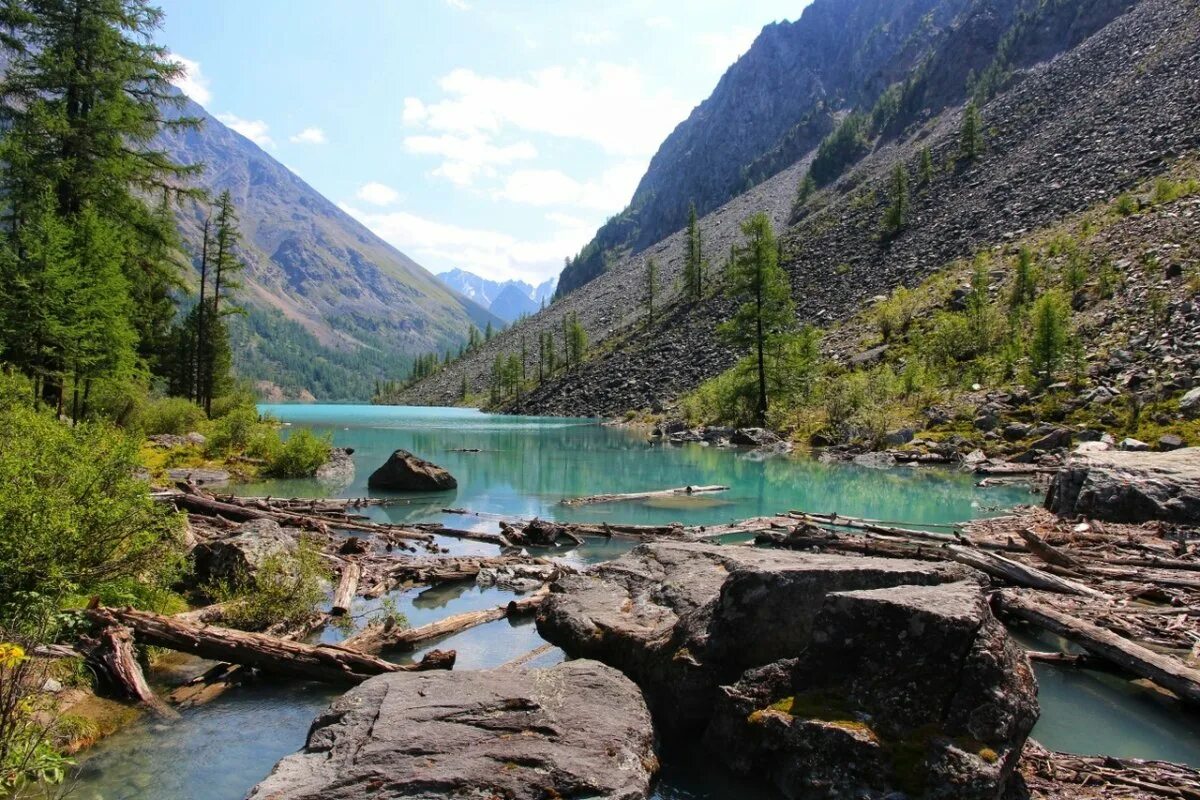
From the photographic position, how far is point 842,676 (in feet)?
24.3

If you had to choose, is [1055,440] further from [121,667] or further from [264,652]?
[121,667]

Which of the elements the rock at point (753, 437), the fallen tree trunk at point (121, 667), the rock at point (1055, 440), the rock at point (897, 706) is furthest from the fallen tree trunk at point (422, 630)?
the rock at point (753, 437)

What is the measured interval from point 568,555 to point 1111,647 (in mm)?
12316

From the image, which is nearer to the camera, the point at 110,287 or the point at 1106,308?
the point at 110,287

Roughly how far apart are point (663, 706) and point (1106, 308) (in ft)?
171

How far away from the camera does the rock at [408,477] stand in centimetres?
3195

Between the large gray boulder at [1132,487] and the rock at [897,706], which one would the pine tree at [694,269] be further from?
the rock at [897,706]

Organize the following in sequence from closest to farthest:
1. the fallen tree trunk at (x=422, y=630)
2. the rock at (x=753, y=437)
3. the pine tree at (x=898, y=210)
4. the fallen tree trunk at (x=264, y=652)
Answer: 1. the fallen tree trunk at (x=264, y=652)
2. the fallen tree trunk at (x=422, y=630)
3. the rock at (x=753, y=437)
4. the pine tree at (x=898, y=210)

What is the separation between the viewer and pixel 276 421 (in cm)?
4044

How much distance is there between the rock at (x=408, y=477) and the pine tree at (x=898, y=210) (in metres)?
87.4

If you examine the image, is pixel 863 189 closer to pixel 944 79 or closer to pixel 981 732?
pixel 944 79

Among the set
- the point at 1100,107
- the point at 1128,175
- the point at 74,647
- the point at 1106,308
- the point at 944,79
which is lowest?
the point at 74,647

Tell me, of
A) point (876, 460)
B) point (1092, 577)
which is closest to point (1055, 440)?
point (876, 460)

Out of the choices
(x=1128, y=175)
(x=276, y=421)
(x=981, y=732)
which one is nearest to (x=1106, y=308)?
(x=1128, y=175)
